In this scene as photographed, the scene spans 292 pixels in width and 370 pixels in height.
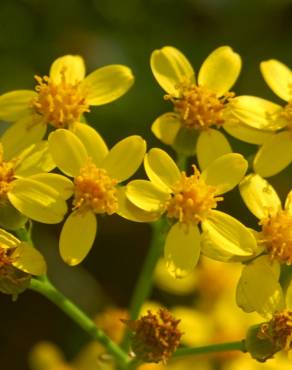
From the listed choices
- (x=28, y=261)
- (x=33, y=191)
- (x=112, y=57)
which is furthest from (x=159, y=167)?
(x=112, y=57)

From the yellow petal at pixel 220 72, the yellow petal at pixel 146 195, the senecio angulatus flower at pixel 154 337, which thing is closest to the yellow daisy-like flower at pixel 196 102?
the yellow petal at pixel 220 72

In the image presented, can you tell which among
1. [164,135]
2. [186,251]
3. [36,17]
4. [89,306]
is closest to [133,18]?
[36,17]

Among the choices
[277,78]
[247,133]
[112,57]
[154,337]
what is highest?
[112,57]

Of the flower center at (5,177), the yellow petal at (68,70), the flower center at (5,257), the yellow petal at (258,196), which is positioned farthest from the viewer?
the yellow petal at (68,70)

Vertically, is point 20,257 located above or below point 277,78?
below

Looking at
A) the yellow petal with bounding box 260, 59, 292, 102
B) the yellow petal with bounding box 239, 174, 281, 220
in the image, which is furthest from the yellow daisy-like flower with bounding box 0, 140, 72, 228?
the yellow petal with bounding box 260, 59, 292, 102

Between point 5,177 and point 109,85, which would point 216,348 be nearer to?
point 5,177

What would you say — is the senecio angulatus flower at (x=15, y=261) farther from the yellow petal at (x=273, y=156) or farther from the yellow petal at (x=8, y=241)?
the yellow petal at (x=273, y=156)

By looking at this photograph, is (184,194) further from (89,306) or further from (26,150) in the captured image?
(89,306)
